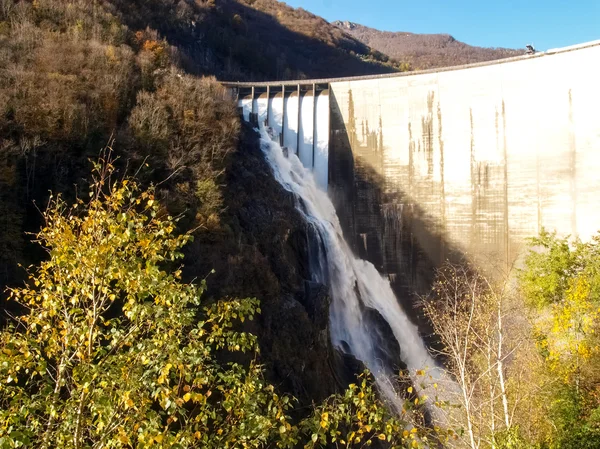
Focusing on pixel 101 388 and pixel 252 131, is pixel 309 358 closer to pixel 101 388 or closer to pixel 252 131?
pixel 101 388

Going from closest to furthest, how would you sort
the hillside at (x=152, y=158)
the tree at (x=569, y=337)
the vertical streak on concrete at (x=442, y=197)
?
the tree at (x=569, y=337), the hillside at (x=152, y=158), the vertical streak on concrete at (x=442, y=197)

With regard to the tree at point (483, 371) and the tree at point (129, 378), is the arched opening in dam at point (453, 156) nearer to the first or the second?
the tree at point (483, 371)

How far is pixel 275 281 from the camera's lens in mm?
12500

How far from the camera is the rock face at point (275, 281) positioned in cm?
1093

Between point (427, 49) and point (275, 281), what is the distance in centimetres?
7296

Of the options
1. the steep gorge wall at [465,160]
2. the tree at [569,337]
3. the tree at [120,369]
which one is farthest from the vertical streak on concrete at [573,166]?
the tree at [120,369]

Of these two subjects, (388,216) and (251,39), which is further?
(251,39)

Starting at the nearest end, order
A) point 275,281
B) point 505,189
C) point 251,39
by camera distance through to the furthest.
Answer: point 275,281 → point 505,189 → point 251,39

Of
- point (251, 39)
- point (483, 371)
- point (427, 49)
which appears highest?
point (427, 49)

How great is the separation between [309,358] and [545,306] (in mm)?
6498

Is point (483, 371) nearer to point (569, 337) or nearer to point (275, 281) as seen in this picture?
point (569, 337)

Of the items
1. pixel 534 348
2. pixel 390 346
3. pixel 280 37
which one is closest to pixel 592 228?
pixel 390 346

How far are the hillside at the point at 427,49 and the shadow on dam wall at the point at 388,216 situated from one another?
3344 cm

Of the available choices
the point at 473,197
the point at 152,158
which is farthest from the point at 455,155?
the point at 152,158
